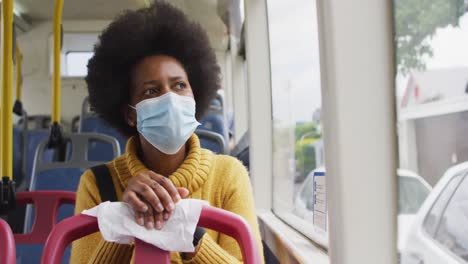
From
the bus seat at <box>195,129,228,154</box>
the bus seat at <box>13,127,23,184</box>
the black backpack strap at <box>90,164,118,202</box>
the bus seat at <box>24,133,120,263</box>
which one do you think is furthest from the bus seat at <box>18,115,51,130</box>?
the black backpack strap at <box>90,164,118,202</box>

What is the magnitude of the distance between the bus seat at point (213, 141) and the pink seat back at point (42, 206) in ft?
2.58

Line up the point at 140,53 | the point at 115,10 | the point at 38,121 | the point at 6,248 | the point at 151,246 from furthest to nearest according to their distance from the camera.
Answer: the point at 38,121, the point at 115,10, the point at 140,53, the point at 6,248, the point at 151,246

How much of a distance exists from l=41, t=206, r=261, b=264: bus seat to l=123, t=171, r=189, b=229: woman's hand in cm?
5

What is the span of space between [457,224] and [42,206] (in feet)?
4.82

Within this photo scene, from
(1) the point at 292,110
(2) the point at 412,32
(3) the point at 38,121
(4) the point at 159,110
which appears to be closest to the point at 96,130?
(1) the point at 292,110

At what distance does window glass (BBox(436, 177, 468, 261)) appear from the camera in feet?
3.11

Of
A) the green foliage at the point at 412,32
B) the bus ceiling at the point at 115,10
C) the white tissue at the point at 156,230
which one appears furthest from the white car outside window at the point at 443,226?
the bus ceiling at the point at 115,10

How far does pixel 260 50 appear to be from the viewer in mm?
2822

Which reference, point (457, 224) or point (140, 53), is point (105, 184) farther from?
point (457, 224)

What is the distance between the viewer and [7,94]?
1.82m

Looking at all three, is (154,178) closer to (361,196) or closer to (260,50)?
(361,196)

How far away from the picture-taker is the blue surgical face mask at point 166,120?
1.36 metres

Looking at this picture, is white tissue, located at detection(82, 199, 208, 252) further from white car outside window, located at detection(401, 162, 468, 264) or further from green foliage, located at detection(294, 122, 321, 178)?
green foliage, located at detection(294, 122, 321, 178)

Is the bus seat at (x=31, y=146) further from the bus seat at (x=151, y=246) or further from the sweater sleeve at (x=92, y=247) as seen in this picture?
the bus seat at (x=151, y=246)
